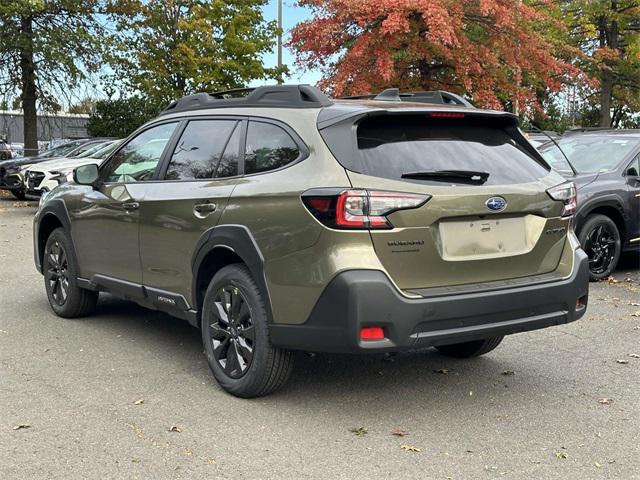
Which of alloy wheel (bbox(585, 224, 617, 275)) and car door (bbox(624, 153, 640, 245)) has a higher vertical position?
car door (bbox(624, 153, 640, 245))

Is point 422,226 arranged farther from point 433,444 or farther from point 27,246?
point 27,246

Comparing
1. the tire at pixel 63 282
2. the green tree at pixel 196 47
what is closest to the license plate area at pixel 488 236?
the tire at pixel 63 282

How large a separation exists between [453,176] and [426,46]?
1335 centimetres

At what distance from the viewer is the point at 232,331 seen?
4445mm

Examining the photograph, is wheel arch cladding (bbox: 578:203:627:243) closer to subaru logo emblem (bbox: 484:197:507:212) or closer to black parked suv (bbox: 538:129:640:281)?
black parked suv (bbox: 538:129:640:281)

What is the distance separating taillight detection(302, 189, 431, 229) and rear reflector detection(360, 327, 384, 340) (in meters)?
0.52

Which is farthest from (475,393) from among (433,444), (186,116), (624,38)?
(624,38)

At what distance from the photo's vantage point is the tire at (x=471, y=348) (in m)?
5.16

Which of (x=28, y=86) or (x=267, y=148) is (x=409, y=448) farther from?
(x=28, y=86)

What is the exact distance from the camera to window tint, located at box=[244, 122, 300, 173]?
4250 mm

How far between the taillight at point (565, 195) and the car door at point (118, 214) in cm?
269

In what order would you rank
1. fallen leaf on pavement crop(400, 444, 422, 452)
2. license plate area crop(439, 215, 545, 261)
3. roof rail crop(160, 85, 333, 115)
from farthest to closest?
1. roof rail crop(160, 85, 333, 115)
2. license plate area crop(439, 215, 545, 261)
3. fallen leaf on pavement crop(400, 444, 422, 452)

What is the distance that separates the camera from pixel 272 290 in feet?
13.4

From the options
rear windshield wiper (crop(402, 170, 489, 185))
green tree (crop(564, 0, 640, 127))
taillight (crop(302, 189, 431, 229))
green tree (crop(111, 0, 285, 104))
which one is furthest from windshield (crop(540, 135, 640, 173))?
green tree (crop(111, 0, 285, 104))
